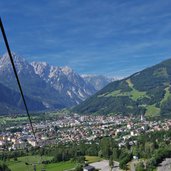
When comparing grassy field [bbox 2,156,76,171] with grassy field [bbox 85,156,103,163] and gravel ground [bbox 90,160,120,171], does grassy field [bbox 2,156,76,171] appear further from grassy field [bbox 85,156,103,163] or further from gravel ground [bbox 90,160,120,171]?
gravel ground [bbox 90,160,120,171]

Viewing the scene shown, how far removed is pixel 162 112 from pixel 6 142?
74766 mm

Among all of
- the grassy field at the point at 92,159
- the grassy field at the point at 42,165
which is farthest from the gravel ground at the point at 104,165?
the grassy field at the point at 42,165

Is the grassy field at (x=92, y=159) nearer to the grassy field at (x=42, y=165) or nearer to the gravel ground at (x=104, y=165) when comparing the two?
the gravel ground at (x=104, y=165)

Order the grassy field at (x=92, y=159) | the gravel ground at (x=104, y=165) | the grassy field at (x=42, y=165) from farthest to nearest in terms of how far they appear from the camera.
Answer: the grassy field at (x=92, y=159), the grassy field at (x=42, y=165), the gravel ground at (x=104, y=165)

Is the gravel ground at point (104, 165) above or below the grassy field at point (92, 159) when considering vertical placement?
below

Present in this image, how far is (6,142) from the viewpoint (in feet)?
359

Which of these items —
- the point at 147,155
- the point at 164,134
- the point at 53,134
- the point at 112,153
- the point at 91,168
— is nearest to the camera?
the point at 91,168

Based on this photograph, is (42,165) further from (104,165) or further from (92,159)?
(104,165)

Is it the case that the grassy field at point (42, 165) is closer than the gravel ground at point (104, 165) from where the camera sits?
No

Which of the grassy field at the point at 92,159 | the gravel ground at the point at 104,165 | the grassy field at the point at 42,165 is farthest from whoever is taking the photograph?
the grassy field at the point at 92,159

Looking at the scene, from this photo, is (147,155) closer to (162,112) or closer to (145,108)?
(162,112)

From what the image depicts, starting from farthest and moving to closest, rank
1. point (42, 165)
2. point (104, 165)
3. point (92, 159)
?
point (92, 159), point (42, 165), point (104, 165)

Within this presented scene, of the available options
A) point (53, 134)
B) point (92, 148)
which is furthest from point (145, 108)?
point (92, 148)

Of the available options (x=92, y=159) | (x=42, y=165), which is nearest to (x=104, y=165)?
(x=92, y=159)
